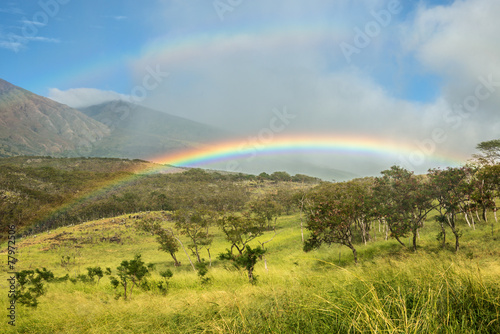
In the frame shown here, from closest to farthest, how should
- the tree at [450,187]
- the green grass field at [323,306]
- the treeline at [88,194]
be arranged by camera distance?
the green grass field at [323,306], the treeline at [88,194], the tree at [450,187]

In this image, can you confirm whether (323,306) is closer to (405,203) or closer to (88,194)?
(405,203)

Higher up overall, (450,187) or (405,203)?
(450,187)

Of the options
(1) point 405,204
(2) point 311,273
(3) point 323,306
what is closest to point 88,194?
(1) point 405,204

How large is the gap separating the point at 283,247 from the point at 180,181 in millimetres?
123032

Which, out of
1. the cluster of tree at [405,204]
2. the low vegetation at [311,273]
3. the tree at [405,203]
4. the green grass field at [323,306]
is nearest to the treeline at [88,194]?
the low vegetation at [311,273]

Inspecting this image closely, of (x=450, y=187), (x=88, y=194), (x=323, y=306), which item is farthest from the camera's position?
(x=88, y=194)

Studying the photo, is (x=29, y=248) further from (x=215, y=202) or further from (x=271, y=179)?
(x=271, y=179)

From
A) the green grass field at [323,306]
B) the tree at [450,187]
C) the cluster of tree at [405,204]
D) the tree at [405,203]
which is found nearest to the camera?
the green grass field at [323,306]

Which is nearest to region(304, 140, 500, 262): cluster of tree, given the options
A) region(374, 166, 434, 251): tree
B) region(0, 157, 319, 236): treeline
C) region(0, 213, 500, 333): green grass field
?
region(374, 166, 434, 251): tree

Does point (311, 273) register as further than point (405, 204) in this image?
No

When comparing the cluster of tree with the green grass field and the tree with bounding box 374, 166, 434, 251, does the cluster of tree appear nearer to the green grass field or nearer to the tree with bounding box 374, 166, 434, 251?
the tree with bounding box 374, 166, 434, 251

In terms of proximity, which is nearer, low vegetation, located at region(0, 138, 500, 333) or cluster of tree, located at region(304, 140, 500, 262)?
low vegetation, located at region(0, 138, 500, 333)

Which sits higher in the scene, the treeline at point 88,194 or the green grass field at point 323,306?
the treeline at point 88,194

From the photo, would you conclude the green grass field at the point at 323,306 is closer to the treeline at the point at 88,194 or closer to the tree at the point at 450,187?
the treeline at the point at 88,194
